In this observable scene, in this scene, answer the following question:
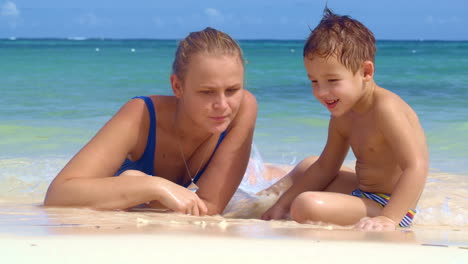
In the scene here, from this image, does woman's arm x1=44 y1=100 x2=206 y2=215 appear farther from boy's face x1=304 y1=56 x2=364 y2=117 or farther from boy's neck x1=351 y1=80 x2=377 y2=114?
boy's neck x1=351 y1=80 x2=377 y2=114

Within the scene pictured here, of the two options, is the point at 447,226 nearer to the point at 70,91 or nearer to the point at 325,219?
the point at 325,219

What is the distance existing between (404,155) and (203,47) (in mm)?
1016

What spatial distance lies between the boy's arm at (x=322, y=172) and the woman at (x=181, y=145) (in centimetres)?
26

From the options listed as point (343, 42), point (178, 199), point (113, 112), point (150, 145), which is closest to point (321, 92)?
point (343, 42)

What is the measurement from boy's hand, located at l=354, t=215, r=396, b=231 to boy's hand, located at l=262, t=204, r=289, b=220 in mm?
539

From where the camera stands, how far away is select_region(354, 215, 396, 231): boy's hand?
2592mm

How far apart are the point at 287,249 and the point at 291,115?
6.33 metres

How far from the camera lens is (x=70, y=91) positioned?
11.6 m

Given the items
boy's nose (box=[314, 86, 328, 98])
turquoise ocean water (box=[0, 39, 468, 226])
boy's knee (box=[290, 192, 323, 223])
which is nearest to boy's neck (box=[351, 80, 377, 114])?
boy's nose (box=[314, 86, 328, 98])

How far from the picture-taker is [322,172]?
333 cm

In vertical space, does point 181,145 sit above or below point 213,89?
below

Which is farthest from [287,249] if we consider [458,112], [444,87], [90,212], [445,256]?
[444,87]

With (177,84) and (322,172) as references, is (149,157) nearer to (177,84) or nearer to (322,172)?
(177,84)

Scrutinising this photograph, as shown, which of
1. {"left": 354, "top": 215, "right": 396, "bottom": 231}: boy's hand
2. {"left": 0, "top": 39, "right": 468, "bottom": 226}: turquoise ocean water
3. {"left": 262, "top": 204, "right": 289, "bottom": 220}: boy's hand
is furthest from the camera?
{"left": 0, "top": 39, "right": 468, "bottom": 226}: turquoise ocean water
